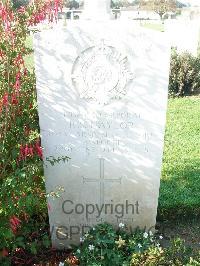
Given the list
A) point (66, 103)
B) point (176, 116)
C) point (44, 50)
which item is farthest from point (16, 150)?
point (176, 116)

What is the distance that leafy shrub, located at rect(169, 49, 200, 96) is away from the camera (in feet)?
32.0

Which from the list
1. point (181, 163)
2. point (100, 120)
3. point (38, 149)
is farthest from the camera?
point (181, 163)

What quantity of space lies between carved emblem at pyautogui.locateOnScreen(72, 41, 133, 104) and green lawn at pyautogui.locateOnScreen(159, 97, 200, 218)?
172cm

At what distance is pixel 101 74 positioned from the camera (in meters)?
3.64

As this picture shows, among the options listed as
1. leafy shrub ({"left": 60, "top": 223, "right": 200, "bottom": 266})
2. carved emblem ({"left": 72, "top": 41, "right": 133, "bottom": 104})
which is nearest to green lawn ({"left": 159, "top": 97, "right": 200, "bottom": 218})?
leafy shrub ({"left": 60, "top": 223, "right": 200, "bottom": 266})

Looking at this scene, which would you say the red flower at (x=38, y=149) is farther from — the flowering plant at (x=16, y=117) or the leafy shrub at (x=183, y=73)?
the leafy shrub at (x=183, y=73)

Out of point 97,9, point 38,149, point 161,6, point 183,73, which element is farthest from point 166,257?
point 161,6

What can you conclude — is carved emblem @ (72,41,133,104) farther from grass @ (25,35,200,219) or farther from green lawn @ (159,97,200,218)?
green lawn @ (159,97,200,218)

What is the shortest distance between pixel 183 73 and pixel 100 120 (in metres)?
6.33

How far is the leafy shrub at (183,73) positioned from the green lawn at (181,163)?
73cm

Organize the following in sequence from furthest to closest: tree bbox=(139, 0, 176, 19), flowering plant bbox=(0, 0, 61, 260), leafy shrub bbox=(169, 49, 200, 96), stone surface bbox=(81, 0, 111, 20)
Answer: tree bbox=(139, 0, 176, 19), leafy shrub bbox=(169, 49, 200, 96), stone surface bbox=(81, 0, 111, 20), flowering plant bbox=(0, 0, 61, 260)

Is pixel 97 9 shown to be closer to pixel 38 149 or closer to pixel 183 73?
pixel 38 149

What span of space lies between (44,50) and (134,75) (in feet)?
2.52

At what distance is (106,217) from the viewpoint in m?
4.25
